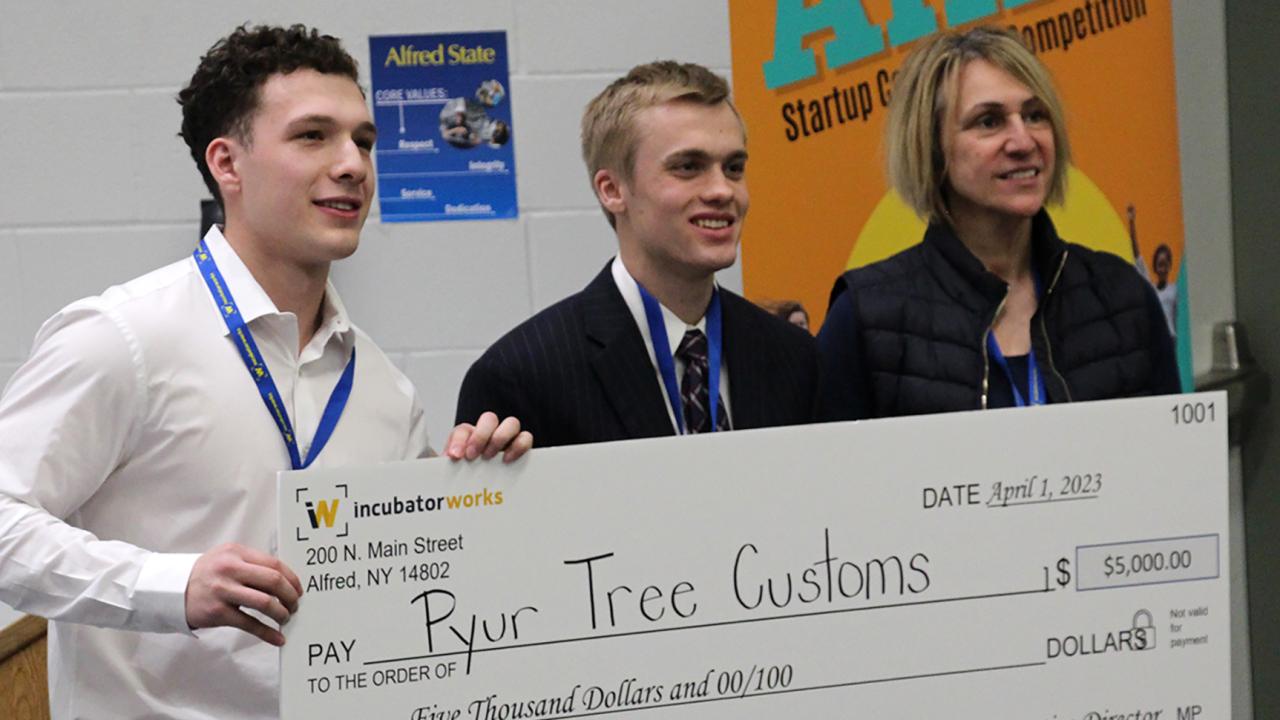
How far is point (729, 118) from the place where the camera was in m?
2.01

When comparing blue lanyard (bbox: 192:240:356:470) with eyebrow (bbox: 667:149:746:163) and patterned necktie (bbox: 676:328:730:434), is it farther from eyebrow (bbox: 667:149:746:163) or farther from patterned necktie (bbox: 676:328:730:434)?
eyebrow (bbox: 667:149:746:163)

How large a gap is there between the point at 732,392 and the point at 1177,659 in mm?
676

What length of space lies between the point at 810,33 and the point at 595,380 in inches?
54.2

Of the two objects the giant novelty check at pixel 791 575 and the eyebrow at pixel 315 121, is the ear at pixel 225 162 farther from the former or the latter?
the giant novelty check at pixel 791 575

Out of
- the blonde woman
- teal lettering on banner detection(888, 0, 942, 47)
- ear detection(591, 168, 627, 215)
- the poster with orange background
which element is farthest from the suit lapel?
teal lettering on banner detection(888, 0, 942, 47)

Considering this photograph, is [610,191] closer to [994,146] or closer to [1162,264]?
[994,146]

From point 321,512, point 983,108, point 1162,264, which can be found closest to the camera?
point 321,512

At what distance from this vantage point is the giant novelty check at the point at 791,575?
150cm

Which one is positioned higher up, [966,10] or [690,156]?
[966,10]

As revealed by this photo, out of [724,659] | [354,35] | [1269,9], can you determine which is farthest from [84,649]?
[1269,9]

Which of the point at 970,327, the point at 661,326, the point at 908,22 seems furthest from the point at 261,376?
the point at 908,22

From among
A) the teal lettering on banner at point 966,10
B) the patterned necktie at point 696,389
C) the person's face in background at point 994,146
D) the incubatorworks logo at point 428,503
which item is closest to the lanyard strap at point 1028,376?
the person's face in background at point 994,146

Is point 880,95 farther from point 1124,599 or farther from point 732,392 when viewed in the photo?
point 1124,599

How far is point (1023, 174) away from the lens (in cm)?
211
